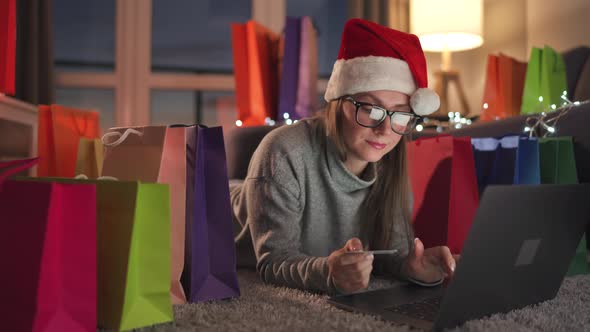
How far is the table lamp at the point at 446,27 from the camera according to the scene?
285cm

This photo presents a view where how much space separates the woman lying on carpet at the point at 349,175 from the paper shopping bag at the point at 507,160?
10.3 inches

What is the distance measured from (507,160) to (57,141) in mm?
1387

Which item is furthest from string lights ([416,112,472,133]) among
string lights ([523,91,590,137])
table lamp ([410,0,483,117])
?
string lights ([523,91,590,137])

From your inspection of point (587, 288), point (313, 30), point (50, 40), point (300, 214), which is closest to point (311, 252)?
point (300, 214)

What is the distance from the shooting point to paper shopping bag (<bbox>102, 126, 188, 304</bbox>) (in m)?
0.95

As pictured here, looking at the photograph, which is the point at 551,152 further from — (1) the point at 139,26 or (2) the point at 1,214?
(1) the point at 139,26

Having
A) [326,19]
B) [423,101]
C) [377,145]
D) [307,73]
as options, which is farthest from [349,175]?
[326,19]

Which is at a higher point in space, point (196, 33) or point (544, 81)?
point (196, 33)

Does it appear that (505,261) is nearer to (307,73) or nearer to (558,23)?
(307,73)

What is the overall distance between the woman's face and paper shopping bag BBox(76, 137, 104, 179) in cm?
75

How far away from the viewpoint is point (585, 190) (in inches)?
34.0

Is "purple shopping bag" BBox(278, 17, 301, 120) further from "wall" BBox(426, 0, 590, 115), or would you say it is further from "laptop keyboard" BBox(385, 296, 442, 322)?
"laptop keyboard" BBox(385, 296, 442, 322)

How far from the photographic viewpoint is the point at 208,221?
0.98 metres

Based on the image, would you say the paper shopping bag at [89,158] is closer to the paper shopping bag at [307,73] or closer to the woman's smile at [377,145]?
the woman's smile at [377,145]
